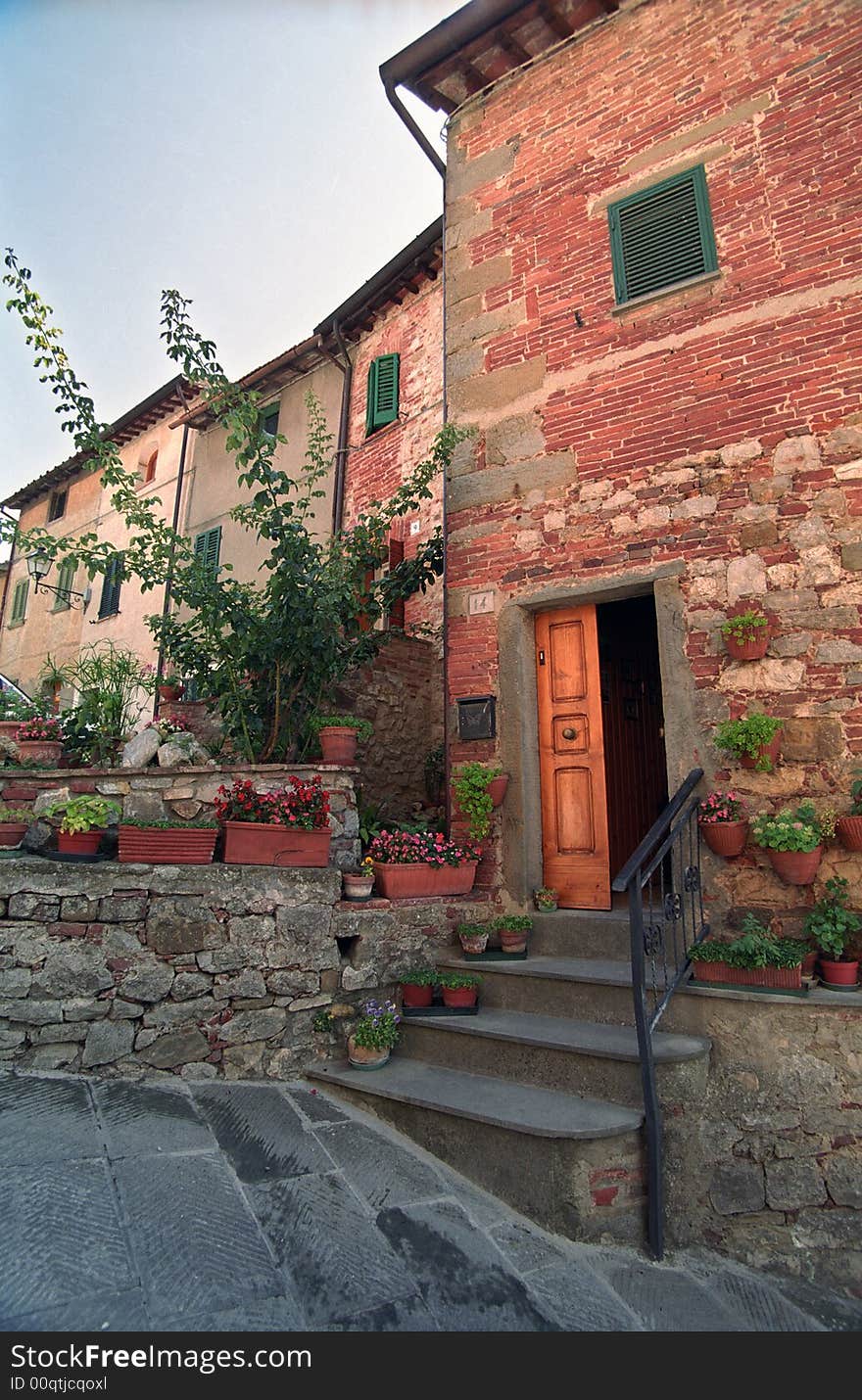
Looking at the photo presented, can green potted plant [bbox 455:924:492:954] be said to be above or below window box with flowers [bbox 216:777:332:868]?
below

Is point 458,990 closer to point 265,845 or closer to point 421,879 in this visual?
point 421,879

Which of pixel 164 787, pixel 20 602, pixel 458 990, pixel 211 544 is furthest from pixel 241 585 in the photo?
pixel 20 602

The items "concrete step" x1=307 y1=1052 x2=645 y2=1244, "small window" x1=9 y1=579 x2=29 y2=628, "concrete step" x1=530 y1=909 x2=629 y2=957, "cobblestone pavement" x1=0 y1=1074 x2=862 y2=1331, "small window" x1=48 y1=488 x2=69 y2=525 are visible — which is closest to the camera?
"cobblestone pavement" x1=0 y1=1074 x2=862 y2=1331

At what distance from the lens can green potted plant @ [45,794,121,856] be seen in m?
4.07

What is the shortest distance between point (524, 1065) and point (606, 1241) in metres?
0.82

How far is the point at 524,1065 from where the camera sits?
3656 mm

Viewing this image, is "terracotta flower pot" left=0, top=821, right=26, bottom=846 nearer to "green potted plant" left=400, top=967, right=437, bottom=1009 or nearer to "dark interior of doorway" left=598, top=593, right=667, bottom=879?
"green potted plant" left=400, top=967, right=437, bottom=1009

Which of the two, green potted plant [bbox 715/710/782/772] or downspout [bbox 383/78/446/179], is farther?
downspout [bbox 383/78/446/179]

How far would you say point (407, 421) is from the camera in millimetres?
9336

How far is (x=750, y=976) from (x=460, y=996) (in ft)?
5.30

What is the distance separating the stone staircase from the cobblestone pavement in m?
0.14

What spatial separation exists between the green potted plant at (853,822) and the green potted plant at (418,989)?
2.49m

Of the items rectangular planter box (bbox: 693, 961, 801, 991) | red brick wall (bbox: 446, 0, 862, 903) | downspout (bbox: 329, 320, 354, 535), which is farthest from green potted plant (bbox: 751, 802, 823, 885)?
downspout (bbox: 329, 320, 354, 535)
